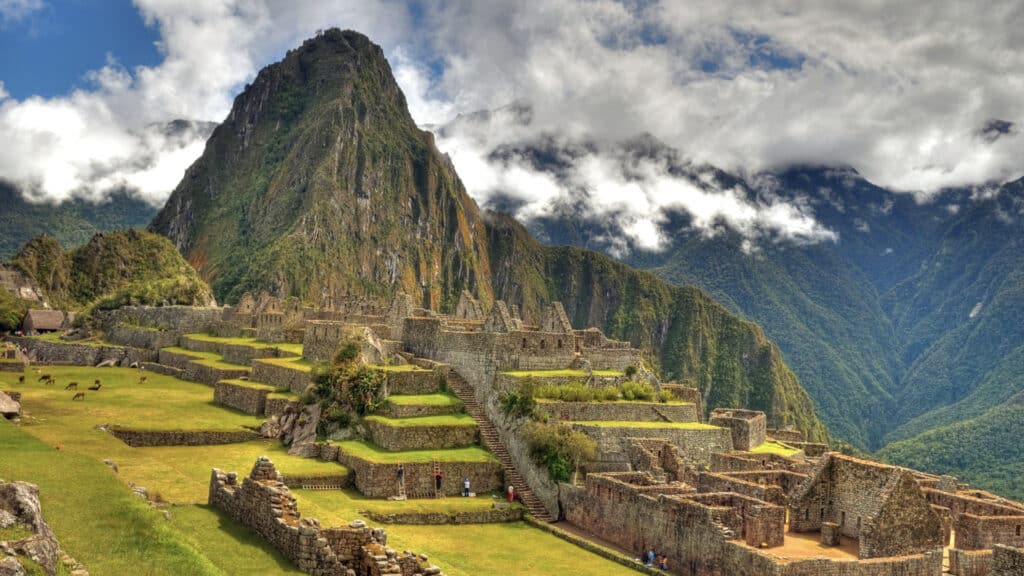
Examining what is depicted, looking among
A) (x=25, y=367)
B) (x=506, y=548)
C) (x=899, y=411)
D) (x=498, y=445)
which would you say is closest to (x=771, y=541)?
(x=506, y=548)

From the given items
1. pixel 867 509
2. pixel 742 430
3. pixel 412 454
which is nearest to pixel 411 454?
pixel 412 454

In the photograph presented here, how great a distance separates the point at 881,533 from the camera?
76.8ft

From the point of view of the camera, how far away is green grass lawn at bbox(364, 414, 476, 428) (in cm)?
3466

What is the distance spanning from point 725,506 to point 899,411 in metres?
181

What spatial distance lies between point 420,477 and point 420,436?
233 cm

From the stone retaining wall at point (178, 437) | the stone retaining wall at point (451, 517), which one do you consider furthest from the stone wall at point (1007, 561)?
the stone retaining wall at point (178, 437)

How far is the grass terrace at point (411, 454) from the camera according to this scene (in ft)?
107

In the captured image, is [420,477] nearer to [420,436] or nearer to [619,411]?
[420,436]

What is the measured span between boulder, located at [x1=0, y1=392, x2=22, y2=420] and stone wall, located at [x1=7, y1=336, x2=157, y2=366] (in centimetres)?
2859

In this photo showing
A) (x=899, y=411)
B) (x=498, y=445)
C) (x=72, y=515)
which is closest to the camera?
(x=72, y=515)

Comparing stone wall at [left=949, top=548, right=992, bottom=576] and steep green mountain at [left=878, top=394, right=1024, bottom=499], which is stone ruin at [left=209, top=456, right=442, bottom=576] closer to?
stone wall at [left=949, top=548, right=992, bottom=576]

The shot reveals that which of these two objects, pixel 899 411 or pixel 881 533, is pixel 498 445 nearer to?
pixel 881 533

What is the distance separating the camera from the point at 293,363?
44.1 meters

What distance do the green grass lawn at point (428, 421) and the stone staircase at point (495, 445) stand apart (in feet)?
1.65
